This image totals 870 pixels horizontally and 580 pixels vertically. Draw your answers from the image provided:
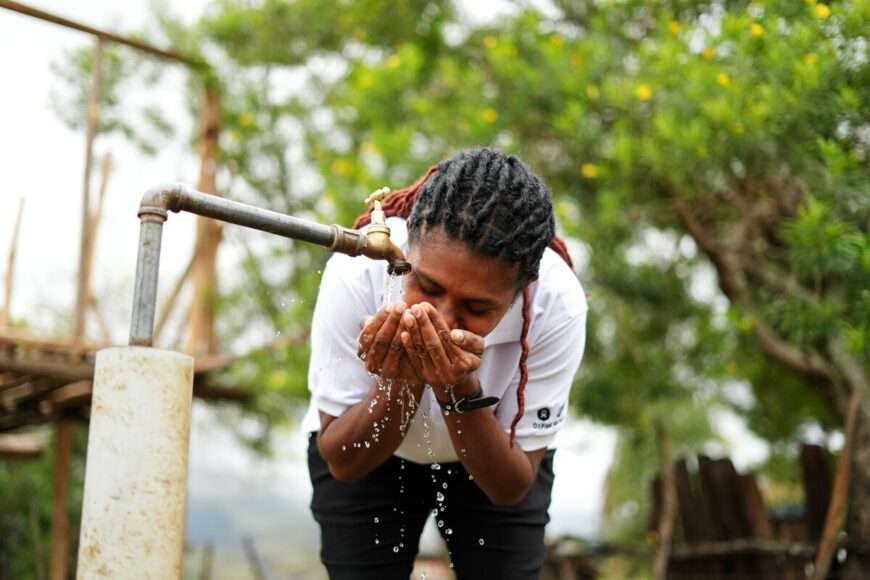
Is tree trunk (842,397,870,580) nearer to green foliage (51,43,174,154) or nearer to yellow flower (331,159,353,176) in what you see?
yellow flower (331,159,353,176)

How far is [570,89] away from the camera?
18.7ft

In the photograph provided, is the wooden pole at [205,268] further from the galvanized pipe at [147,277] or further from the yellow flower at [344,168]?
the galvanized pipe at [147,277]

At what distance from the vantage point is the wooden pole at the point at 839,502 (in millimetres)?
5098

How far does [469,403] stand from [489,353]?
0.28m

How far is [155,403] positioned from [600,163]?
4175 millimetres

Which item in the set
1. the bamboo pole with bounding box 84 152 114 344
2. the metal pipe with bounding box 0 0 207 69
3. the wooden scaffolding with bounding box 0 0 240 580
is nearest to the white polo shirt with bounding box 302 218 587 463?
the metal pipe with bounding box 0 0 207 69

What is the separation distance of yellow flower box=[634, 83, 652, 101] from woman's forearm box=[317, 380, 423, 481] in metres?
3.19

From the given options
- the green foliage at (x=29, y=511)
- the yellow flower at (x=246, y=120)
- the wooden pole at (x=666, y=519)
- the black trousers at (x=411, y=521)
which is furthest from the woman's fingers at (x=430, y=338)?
the green foliage at (x=29, y=511)

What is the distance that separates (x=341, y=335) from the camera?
249 centimetres

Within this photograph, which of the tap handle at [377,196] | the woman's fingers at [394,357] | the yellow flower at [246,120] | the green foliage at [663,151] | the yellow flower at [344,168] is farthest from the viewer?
the yellow flower at [246,120]

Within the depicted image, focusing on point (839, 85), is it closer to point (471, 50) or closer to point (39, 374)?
point (471, 50)

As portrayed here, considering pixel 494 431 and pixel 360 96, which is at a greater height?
pixel 360 96

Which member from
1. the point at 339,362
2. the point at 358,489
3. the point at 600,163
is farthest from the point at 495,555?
the point at 600,163

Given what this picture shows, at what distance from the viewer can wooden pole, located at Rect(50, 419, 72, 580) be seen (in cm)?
729
